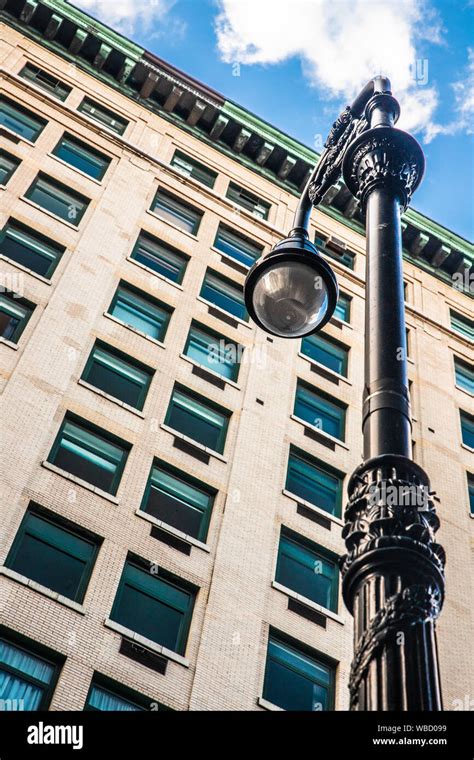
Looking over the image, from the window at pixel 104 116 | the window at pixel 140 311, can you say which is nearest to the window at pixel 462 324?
the window at pixel 140 311

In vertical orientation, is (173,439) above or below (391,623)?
above

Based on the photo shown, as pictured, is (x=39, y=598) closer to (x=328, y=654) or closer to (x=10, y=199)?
(x=328, y=654)

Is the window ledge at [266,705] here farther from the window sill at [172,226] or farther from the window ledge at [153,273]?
the window sill at [172,226]

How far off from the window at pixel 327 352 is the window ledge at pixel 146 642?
1417 cm

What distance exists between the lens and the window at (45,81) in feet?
123

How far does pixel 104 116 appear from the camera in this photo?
125 feet

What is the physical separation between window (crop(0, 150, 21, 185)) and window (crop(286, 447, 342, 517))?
531 inches

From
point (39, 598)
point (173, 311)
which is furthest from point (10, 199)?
point (39, 598)

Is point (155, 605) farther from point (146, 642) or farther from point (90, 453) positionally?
point (90, 453)

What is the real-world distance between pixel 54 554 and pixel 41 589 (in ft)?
4.54

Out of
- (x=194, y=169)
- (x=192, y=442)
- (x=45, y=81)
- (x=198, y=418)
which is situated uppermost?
(x=45, y=81)

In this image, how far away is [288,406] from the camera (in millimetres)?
28359

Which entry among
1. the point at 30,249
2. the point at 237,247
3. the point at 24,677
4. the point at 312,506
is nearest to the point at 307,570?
the point at 312,506
